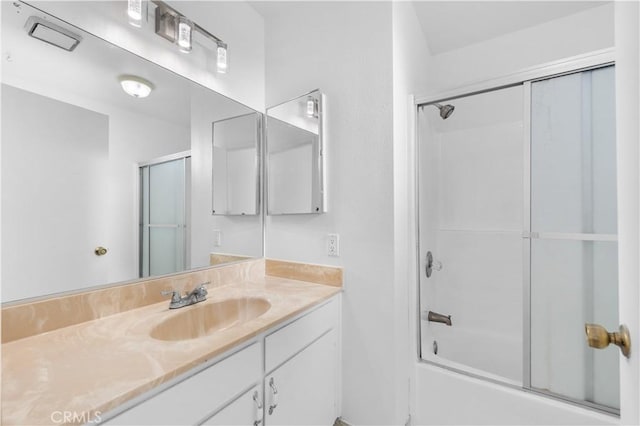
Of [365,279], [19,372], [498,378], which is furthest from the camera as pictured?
[365,279]

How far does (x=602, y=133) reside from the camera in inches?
47.2

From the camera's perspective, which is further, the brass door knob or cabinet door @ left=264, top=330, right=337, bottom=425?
cabinet door @ left=264, top=330, right=337, bottom=425

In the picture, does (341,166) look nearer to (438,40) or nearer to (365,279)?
(365,279)

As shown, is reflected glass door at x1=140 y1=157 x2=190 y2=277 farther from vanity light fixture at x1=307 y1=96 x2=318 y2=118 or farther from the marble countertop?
vanity light fixture at x1=307 y1=96 x2=318 y2=118

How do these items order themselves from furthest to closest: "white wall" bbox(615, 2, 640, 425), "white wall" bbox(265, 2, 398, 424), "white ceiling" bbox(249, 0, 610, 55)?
"white ceiling" bbox(249, 0, 610, 55)
"white wall" bbox(265, 2, 398, 424)
"white wall" bbox(615, 2, 640, 425)

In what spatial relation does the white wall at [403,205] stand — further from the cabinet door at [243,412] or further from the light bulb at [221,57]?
the light bulb at [221,57]

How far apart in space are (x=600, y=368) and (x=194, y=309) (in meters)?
1.83

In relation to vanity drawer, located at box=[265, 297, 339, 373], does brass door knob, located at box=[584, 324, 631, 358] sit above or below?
above

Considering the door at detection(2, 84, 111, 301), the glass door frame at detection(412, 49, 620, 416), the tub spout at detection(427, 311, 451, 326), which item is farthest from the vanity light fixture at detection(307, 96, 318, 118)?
the tub spout at detection(427, 311, 451, 326)

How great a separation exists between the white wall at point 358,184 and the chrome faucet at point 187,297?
1.94 feet

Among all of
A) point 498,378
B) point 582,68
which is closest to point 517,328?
point 498,378

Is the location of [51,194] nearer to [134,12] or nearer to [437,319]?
[134,12]

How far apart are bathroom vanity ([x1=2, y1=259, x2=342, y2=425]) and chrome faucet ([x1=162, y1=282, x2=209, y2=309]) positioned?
0.04m

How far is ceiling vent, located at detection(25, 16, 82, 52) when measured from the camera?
3.11 ft
